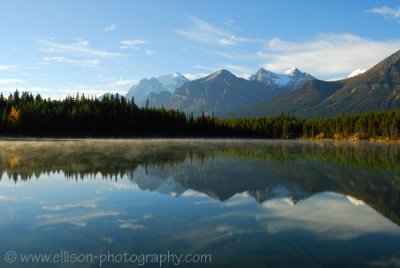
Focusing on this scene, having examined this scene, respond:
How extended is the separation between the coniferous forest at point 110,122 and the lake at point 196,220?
4798 inches

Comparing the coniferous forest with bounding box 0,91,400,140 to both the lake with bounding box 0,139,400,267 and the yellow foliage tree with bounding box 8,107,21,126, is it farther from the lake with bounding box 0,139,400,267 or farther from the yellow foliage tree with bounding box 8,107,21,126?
the lake with bounding box 0,139,400,267

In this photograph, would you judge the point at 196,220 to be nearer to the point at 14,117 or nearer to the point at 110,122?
the point at 110,122

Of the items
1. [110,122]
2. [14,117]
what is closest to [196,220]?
[110,122]

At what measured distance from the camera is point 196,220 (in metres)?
17.6

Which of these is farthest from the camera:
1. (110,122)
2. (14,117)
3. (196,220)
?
(110,122)

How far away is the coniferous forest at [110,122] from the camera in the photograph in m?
145

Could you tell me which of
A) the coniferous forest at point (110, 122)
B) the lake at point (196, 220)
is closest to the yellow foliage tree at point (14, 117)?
the coniferous forest at point (110, 122)

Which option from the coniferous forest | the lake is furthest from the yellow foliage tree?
the lake

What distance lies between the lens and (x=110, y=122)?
156875mm

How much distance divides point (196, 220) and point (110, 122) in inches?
5689

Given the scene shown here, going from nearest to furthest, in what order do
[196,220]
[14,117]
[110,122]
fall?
[196,220] → [14,117] → [110,122]

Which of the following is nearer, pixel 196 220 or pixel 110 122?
pixel 196 220

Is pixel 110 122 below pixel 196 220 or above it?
above

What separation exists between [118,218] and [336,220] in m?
10.6
